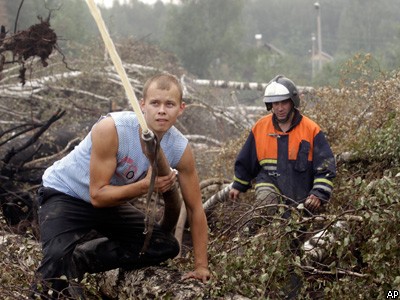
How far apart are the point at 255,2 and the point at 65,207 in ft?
226

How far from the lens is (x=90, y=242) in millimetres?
4922

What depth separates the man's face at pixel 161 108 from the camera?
4137mm

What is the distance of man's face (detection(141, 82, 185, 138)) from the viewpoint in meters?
4.14

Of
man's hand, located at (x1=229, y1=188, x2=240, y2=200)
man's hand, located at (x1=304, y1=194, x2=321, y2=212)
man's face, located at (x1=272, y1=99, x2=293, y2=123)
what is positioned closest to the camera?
man's hand, located at (x1=304, y1=194, x2=321, y2=212)

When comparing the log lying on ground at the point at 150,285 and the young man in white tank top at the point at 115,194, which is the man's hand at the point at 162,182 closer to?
the young man in white tank top at the point at 115,194

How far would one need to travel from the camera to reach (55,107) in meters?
11.8

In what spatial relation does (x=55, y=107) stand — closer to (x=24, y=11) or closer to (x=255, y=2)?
(x=24, y=11)

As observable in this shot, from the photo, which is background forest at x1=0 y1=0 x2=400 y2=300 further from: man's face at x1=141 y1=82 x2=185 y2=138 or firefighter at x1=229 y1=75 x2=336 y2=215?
man's face at x1=141 y1=82 x2=185 y2=138

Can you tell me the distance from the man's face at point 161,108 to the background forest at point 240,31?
379cm

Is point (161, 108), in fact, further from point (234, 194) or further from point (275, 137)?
point (234, 194)

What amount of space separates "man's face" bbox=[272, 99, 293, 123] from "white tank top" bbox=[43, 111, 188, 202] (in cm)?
144

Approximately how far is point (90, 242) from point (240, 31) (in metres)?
33.5

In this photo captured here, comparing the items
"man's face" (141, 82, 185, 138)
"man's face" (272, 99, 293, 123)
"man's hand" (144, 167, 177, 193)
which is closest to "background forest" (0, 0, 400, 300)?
"man's hand" (144, 167, 177, 193)

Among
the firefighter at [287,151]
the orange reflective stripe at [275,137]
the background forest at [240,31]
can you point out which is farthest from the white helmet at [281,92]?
the background forest at [240,31]
